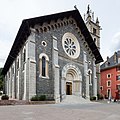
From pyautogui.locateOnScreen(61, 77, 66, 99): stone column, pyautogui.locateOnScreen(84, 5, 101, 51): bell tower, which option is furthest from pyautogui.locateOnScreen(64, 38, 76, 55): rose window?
pyautogui.locateOnScreen(84, 5, 101, 51): bell tower

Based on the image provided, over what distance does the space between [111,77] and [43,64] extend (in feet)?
110

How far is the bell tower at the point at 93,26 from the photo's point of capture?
52.5m

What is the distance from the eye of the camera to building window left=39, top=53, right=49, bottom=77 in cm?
2925

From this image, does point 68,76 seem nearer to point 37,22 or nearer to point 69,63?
point 69,63

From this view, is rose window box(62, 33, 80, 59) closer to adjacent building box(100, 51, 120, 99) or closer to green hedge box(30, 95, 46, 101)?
green hedge box(30, 95, 46, 101)

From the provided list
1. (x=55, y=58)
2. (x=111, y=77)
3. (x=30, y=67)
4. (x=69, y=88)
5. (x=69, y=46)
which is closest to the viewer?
(x=30, y=67)

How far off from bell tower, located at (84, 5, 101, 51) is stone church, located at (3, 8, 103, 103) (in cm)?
1213

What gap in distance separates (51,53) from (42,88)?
209 inches

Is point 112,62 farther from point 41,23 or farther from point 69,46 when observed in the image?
point 41,23

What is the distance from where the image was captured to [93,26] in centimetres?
5362

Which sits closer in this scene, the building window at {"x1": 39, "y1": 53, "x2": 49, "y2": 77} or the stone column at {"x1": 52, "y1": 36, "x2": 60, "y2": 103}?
the building window at {"x1": 39, "y1": 53, "x2": 49, "y2": 77}

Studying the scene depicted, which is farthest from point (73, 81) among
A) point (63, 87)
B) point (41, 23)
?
point (41, 23)

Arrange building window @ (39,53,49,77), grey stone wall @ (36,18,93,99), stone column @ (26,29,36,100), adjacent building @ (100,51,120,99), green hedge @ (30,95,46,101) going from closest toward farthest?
green hedge @ (30,95,46,101) → stone column @ (26,29,36,100) → grey stone wall @ (36,18,93,99) → building window @ (39,53,49,77) → adjacent building @ (100,51,120,99)

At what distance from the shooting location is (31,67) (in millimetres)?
27422
